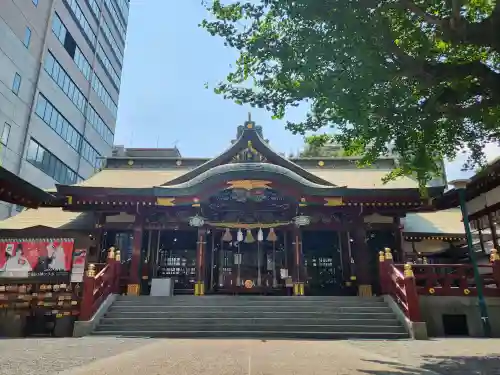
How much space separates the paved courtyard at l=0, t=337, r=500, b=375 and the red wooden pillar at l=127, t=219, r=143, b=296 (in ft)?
20.1

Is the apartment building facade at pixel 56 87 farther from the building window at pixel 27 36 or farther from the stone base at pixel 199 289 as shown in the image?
the stone base at pixel 199 289

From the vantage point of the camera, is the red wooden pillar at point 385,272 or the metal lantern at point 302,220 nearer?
the red wooden pillar at point 385,272

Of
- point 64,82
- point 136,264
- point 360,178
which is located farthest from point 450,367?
point 64,82

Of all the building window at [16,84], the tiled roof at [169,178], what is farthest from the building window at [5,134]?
the tiled roof at [169,178]

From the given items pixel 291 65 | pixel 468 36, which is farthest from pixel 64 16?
pixel 468 36

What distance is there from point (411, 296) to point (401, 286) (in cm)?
85

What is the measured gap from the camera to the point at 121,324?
1171cm

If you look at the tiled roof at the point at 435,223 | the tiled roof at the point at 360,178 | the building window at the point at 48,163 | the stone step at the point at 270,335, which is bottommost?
the stone step at the point at 270,335

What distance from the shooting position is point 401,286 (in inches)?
481

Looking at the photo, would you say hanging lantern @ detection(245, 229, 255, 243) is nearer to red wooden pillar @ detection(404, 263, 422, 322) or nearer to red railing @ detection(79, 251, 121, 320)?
red railing @ detection(79, 251, 121, 320)

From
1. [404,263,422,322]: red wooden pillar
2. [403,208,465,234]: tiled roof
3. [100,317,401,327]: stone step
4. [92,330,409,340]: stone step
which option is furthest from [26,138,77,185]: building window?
[404,263,422,322]: red wooden pillar

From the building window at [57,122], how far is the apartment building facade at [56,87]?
0.08 m

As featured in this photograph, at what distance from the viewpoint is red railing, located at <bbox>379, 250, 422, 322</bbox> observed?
11.2 metres

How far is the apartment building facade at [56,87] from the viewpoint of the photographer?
84.7 ft
